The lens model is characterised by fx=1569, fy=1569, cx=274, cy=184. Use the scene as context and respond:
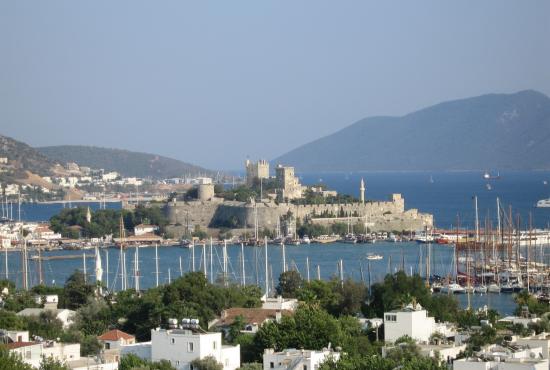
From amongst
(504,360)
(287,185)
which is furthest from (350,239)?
(504,360)

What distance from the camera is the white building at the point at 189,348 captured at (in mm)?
20562

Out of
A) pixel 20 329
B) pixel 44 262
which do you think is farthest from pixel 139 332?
pixel 44 262

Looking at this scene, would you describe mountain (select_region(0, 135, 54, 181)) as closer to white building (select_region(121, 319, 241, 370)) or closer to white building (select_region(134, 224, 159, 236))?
white building (select_region(134, 224, 159, 236))

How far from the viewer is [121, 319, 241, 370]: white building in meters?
20.6

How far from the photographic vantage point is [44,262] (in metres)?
59.9

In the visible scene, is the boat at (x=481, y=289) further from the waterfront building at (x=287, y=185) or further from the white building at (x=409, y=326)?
the waterfront building at (x=287, y=185)

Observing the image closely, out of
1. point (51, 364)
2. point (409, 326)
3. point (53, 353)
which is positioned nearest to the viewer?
point (51, 364)

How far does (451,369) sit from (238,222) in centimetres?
6030

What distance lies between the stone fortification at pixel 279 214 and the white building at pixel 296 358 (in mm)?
56108

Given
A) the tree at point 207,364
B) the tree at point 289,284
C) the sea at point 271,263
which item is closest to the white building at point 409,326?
the tree at point 207,364

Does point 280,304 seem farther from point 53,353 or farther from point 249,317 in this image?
point 53,353

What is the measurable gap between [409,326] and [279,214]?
182 ft

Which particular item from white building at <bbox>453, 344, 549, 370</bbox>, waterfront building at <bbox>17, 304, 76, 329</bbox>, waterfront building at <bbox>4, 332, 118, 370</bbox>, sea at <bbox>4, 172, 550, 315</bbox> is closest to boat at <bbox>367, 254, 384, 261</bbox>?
sea at <bbox>4, 172, 550, 315</bbox>

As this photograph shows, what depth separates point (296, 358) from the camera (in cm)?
1975
